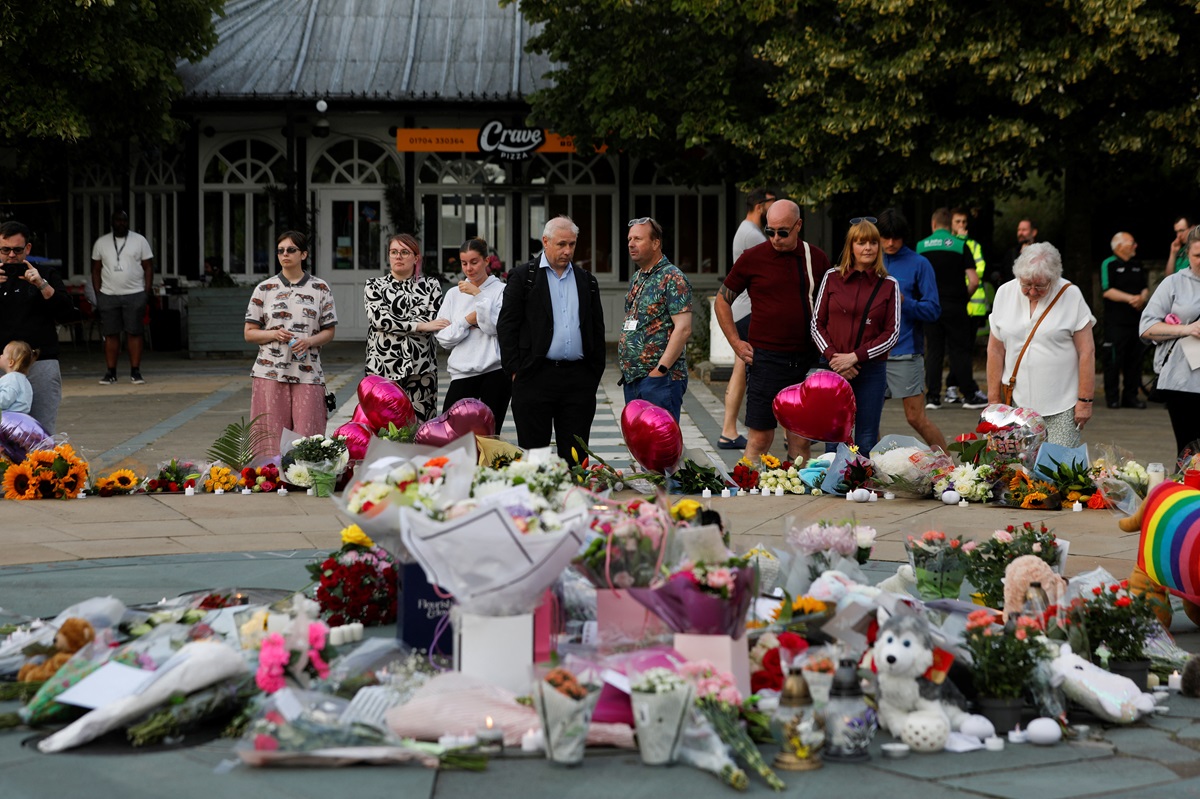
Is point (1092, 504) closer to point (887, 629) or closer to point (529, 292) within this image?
point (529, 292)

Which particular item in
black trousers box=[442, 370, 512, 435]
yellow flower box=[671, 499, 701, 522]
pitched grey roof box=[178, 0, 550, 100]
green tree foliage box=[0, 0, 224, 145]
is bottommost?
yellow flower box=[671, 499, 701, 522]

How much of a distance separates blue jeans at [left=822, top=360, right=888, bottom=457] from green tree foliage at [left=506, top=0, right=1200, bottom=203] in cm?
961

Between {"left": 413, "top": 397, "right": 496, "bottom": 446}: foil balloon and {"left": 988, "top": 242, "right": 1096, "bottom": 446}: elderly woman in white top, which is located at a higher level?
{"left": 988, "top": 242, "right": 1096, "bottom": 446}: elderly woman in white top

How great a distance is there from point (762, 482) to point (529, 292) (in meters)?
1.97

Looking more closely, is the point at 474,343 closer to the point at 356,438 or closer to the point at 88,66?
the point at 356,438

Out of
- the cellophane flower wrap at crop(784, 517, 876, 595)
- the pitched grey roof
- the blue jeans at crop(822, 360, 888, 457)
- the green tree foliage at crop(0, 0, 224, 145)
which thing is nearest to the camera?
the cellophane flower wrap at crop(784, 517, 876, 595)

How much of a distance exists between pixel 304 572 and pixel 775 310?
386cm

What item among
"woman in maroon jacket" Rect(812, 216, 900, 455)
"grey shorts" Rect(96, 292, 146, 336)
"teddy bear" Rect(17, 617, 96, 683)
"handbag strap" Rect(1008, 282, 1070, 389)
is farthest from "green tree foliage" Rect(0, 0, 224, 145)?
"teddy bear" Rect(17, 617, 96, 683)

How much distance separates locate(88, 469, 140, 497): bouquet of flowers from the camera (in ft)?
33.0

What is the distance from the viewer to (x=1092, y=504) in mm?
9445

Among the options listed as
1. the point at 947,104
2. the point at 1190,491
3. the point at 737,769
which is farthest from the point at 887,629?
the point at 947,104

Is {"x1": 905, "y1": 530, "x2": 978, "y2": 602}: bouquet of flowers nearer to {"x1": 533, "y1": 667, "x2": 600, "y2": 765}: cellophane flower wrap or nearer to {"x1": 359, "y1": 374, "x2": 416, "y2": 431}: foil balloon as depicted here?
{"x1": 533, "y1": 667, "x2": 600, "y2": 765}: cellophane flower wrap

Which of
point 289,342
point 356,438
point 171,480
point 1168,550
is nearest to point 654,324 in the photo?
point 356,438

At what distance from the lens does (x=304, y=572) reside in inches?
299
